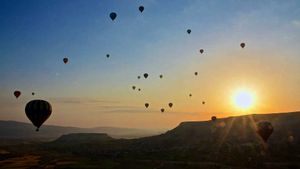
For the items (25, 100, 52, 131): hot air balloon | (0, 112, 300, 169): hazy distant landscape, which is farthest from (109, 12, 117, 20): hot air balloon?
(0, 112, 300, 169): hazy distant landscape

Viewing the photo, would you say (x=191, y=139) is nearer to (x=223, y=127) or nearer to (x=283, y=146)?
(x=223, y=127)

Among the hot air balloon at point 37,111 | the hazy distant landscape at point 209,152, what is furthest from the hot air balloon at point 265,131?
the hot air balloon at point 37,111

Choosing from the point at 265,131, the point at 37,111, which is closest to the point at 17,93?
the point at 37,111

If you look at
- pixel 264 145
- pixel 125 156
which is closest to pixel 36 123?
pixel 125 156

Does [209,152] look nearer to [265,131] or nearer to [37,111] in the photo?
[265,131]

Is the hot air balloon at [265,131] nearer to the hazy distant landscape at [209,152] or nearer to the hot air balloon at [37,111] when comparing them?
the hazy distant landscape at [209,152]
